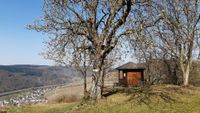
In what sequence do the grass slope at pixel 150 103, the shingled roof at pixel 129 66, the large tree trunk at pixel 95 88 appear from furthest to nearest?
the shingled roof at pixel 129 66
the large tree trunk at pixel 95 88
the grass slope at pixel 150 103

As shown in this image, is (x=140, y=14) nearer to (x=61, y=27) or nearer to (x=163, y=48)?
(x=61, y=27)

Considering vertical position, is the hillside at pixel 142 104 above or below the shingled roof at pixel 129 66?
below

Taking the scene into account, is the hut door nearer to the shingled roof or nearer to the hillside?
the shingled roof

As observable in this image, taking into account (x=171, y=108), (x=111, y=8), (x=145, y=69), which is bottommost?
(x=171, y=108)

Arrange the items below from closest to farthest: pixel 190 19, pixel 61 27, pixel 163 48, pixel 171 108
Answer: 1. pixel 171 108
2. pixel 61 27
3. pixel 190 19
4. pixel 163 48

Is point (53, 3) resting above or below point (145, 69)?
above

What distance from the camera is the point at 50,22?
90.3 feet

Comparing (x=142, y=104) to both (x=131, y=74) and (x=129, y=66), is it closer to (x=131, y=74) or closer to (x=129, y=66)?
(x=131, y=74)

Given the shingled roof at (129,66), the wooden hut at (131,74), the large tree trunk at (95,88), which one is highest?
the shingled roof at (129,66)

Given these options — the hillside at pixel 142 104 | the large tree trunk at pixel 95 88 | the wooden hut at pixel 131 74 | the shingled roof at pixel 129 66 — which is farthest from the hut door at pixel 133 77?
the large tree trunk at pixel 95 88

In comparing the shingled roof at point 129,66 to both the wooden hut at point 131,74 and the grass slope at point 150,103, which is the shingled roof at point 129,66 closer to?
the wooden hut at point 131,74

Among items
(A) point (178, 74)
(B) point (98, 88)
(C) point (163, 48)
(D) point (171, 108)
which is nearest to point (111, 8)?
(B) point (98, 88)

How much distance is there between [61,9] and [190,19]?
17.0 metres

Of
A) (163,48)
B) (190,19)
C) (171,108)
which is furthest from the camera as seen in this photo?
(163,48)
